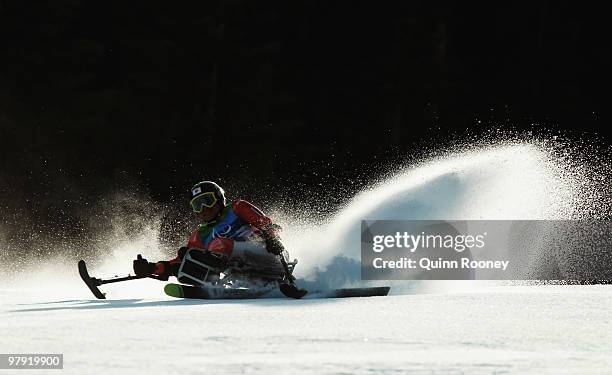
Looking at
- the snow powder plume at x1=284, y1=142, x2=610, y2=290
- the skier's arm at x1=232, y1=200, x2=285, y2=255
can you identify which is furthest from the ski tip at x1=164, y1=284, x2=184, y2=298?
the snow powder plume at x1=284, y1=142, x2=610, y2=290

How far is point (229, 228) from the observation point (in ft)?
40.0

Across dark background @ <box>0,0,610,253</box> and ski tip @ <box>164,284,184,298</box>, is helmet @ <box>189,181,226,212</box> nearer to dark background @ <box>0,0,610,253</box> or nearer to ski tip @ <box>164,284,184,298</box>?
ski tip @ <box>164,284,184,298</box>

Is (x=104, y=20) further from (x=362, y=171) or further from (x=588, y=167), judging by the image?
(x=588, y=167)

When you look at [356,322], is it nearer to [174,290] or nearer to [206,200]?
[174,290]

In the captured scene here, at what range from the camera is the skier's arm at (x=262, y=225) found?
461 inches

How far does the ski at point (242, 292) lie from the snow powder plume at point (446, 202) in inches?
19.3

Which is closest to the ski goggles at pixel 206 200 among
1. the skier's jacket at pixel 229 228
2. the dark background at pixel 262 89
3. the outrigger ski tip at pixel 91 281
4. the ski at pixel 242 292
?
the skier's jacket at pixel 229 228

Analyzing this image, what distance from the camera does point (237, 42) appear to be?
118 feet

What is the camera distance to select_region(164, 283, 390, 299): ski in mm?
11586

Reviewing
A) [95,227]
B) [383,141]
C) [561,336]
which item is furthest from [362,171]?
[561,336]

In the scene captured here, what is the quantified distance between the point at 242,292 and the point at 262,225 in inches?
27.3

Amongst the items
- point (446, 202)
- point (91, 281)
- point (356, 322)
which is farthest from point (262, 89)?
point (356, 322)

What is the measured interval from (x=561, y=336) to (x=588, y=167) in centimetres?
3092

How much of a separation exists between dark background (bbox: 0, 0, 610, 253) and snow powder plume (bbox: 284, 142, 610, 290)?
630 inches
